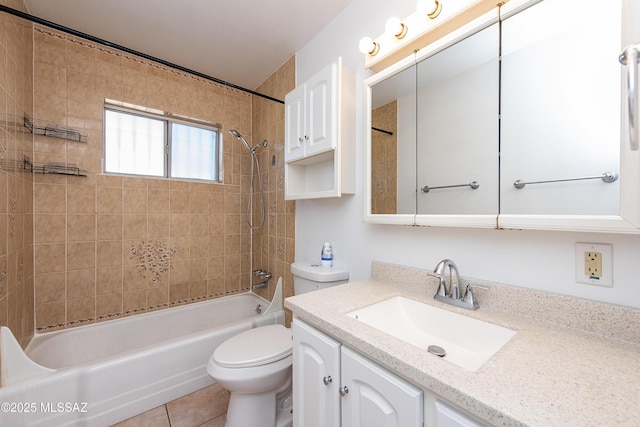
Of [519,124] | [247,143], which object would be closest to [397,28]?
[519,124]

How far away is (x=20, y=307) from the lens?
146cm

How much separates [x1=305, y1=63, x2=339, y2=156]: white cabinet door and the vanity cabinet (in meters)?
0.99

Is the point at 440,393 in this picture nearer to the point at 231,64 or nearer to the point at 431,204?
the point at 431,204

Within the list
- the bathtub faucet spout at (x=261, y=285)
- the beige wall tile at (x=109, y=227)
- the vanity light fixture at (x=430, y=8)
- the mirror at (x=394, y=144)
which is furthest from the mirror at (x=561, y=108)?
the beige wall tile at (x=109, y=227)

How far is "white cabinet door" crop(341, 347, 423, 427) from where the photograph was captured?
2.03 feet

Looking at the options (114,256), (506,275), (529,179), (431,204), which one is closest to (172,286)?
(114,256)

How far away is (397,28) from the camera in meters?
1.18

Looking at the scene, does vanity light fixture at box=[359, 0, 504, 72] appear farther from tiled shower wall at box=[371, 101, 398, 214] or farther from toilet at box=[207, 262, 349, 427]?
toilet at box=[207, 262, 349, 427]

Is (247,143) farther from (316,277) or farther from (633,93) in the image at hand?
(633,93)

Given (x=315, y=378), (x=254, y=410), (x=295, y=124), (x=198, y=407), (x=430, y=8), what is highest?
(x=430, y=8)

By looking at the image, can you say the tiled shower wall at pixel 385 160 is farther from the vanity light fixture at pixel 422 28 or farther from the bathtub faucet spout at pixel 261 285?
the bathtub faucet spout at pixel 261 285

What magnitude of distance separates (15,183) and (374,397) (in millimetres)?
2104

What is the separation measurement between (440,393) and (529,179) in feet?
2.47

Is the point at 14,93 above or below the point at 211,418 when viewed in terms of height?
above
